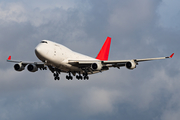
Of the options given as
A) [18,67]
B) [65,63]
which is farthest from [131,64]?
[18,67]

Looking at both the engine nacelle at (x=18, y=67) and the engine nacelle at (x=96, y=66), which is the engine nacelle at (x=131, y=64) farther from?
the engine nacelle at (x=18, y=67)

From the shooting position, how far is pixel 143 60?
6462cm

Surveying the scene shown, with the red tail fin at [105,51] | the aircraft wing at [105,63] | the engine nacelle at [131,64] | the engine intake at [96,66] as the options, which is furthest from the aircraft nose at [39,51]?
the red tail fin at [105,51]

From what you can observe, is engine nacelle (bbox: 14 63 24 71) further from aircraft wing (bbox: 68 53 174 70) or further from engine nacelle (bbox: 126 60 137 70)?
engine nacelle (bbox: 126 60 137 70)

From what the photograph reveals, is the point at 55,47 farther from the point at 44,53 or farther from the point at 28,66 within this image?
the point at 28,66

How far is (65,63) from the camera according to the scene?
2514 inches

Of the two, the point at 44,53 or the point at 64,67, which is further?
the point at 64,67

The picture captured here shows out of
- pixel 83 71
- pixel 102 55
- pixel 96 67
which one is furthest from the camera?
pixel 102 55

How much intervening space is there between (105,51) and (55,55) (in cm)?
2308

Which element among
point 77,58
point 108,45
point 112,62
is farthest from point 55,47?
point 108,45

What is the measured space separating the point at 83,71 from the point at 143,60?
485 inches

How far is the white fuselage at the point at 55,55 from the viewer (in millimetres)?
59906

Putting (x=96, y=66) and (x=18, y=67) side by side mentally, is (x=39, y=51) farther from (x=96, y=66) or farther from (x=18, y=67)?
(x=96, y=66)

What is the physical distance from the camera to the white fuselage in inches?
2359
